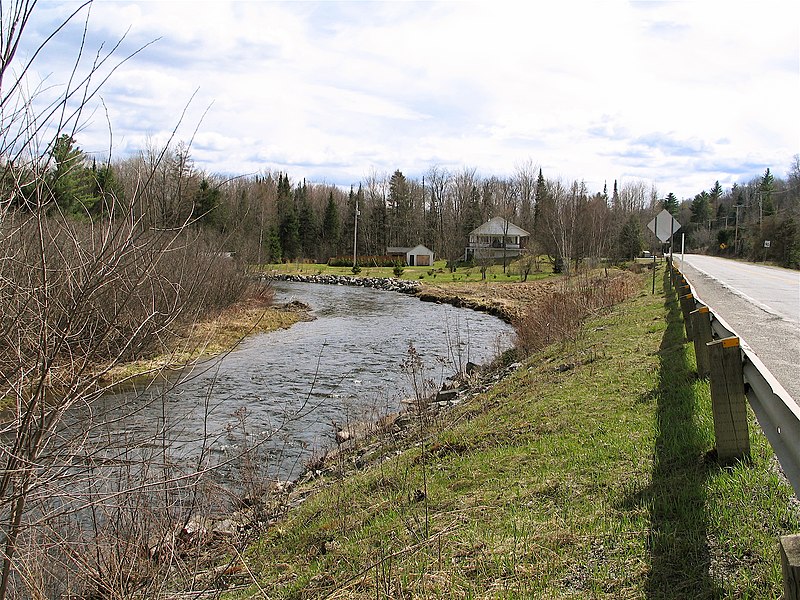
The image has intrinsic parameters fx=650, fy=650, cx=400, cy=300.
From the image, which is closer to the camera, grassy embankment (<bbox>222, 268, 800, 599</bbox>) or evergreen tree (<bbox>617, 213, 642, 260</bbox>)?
grassy embankment (<bbox>222, 268, 800, 599</bbox>)

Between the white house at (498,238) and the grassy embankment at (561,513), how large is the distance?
62.0m

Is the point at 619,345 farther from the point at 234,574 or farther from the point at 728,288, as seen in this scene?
the point at 728,288

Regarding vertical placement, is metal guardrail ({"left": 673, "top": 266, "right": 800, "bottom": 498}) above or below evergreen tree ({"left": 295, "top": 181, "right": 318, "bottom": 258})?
below

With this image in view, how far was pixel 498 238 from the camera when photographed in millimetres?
73438

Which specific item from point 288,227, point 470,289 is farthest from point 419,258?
point 470,289

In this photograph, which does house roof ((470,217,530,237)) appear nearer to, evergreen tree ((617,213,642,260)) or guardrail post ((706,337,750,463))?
evergreen tree ((617,213,642,260))

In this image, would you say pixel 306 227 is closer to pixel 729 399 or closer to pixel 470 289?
pixel 470 289

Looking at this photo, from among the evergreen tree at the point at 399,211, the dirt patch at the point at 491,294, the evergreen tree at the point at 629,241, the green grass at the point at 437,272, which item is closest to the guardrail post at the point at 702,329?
the dirt patch at the point at 491,294

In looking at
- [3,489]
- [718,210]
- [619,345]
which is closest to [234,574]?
[3,489]

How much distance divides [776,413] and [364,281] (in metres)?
55.0

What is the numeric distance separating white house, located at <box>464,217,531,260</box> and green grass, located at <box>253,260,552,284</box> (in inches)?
184

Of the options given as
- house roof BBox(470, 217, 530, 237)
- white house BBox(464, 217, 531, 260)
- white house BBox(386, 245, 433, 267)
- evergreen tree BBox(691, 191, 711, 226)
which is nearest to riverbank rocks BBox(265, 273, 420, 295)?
white house BBox(386, 245, 433, 267)

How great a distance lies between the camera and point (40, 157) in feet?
10.5

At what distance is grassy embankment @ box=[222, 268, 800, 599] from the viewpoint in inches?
152
